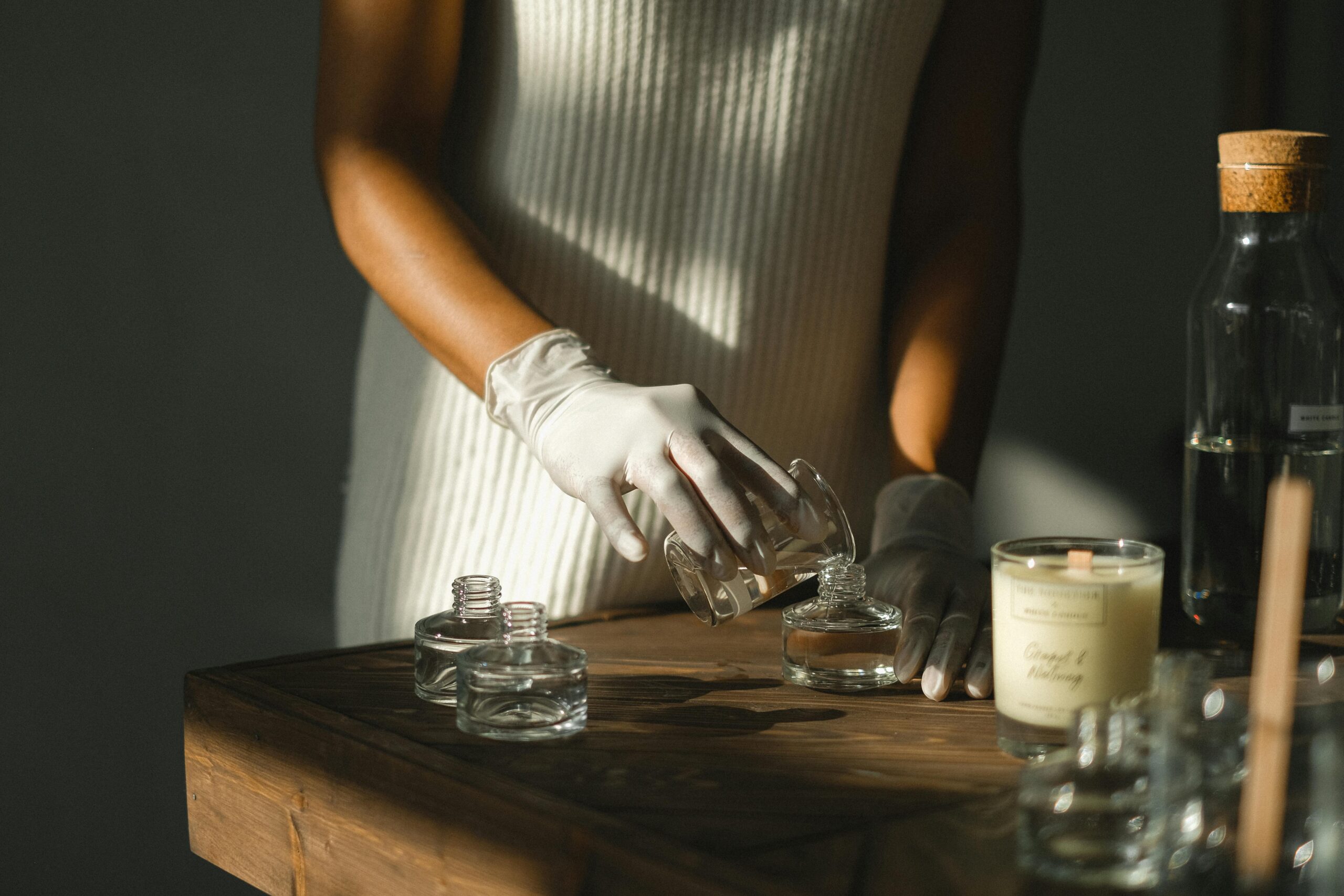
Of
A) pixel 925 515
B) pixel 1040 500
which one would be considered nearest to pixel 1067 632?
pixel 925 515

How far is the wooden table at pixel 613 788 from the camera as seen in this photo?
566 millimetres

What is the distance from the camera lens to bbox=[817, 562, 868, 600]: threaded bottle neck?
85 centimetres

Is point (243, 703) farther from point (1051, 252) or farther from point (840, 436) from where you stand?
point (1051, 252)

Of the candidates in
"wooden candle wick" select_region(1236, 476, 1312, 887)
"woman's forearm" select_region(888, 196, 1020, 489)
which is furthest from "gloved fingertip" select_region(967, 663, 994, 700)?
"woman's forearm" select_region(888, 196, 1020, 489)

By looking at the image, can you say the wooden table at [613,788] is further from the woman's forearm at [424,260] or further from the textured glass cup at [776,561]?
the woman's forearm at [424,260]

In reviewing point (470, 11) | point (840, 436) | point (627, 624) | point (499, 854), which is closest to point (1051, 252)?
point (840, 436)

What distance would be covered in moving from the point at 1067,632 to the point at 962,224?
0.87 meters

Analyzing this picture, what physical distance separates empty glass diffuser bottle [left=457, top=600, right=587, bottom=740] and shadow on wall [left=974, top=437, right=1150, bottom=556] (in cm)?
228

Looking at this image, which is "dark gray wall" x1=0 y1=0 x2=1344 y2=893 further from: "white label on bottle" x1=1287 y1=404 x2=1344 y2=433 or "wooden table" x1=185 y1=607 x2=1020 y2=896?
"white label on bottle" x1=1287 y1=404 x2=1344 y2=433

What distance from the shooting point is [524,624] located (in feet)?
2.54

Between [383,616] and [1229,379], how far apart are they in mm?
927

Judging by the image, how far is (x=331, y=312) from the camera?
1.93 m

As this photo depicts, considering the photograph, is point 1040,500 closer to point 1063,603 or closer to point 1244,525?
point 1244,525

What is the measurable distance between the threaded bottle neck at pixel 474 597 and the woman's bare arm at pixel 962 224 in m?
0.61
